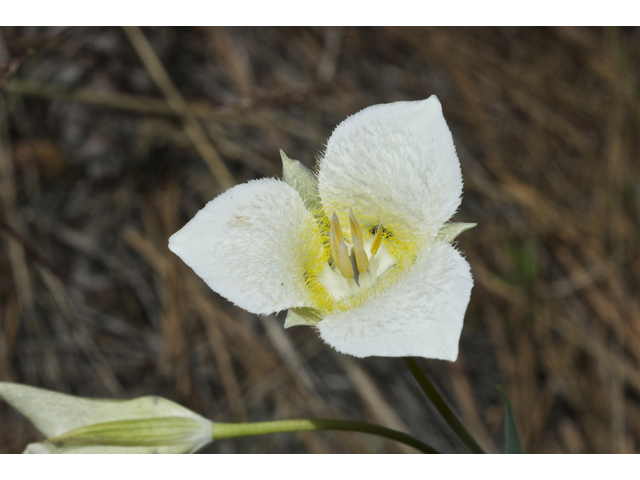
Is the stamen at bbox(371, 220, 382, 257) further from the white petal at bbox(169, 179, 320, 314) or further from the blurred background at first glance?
the blurred background

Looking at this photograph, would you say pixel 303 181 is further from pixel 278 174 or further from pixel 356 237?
pixel 278 174

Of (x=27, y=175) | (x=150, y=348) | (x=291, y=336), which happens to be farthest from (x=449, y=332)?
(x=27, y=175)

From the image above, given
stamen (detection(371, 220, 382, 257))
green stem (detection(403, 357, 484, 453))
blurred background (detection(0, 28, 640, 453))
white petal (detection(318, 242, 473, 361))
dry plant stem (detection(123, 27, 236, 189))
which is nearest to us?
white petal (detection(318, 242, 473, 361))

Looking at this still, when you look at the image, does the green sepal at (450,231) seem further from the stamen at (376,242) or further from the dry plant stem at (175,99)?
the dry plant stem at (175,99)

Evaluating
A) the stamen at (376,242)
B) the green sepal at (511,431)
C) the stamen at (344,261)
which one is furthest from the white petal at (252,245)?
the green sepal at (511,431)

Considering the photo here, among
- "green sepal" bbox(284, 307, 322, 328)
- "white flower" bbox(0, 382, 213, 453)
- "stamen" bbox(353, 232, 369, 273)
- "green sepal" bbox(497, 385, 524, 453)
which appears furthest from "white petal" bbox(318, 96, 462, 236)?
"white flower" bbox(0, 382, 213, 453)

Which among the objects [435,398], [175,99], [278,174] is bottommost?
[435,398]

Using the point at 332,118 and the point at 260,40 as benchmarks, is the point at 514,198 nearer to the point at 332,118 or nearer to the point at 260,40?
the point at 332,118

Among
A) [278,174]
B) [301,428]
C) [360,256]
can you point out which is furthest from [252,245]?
[278,174]

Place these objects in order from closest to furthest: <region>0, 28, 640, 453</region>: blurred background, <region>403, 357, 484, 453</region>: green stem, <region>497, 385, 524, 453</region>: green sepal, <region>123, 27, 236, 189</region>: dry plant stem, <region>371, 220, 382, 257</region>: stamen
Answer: <region>403, 357, 484, 453</region>: green stem → <region>497, 385, 524, 453</region>: green sepal → <region>371, 220, 382, 257</region>: stamen → <region>0, 28, 640, 453</region>: blurred background → <region>123, 27, 236, 189</region>: dry plant stem
